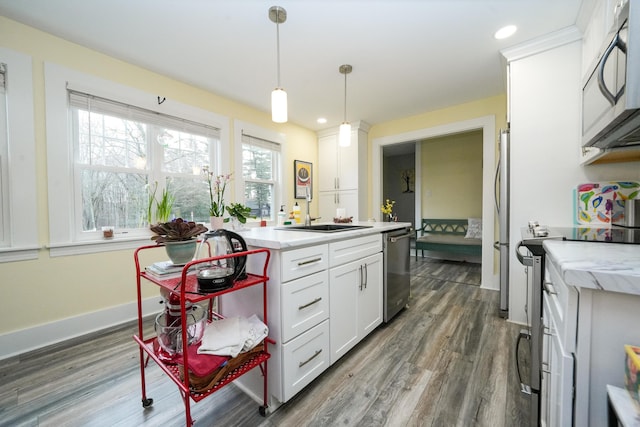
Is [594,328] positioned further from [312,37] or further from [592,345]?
[312,37]

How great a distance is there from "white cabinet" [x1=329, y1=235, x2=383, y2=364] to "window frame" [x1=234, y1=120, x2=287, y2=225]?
6.65 ft

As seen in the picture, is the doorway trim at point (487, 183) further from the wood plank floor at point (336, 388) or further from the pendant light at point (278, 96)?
the pendant light at point (278, 96)

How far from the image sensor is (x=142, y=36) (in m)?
2.04

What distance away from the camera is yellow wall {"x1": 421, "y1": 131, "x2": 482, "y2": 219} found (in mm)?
4648

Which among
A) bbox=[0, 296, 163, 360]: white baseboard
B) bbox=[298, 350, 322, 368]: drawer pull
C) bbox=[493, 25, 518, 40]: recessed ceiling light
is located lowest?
bbox=[0, 296, 163, 360]: white baseboard

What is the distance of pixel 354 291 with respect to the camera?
6.01 ft

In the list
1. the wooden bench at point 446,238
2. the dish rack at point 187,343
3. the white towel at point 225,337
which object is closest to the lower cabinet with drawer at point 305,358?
the dish rack at point 187,343

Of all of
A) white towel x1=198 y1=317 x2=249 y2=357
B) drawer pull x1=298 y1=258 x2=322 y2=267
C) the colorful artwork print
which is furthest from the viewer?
the colorful artwork print

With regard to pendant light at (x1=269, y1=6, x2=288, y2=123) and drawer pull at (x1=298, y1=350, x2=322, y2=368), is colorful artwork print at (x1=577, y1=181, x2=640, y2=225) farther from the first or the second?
pendant light at (x1=269, y1=6, x2=288, y2=123)

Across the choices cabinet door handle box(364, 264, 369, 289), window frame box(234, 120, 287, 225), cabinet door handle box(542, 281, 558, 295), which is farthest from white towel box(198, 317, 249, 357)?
window frame box(234, 120, 287, 225)

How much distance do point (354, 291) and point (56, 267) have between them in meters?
2.41

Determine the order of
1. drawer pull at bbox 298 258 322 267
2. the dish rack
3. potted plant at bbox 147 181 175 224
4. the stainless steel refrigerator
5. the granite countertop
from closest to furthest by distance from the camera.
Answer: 1. the granite countertop
2. the dish rack
3. drawer pull at bbox 298 258 322 267
4. the stainless steel refrigerator
5. potted plant at bbox 147 181 175 224

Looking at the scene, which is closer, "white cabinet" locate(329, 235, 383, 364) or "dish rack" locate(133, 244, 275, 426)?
"dish rack" locate(133, 244, 275, 426)

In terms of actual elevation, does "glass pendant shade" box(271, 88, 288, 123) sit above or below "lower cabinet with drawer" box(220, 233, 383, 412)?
above
